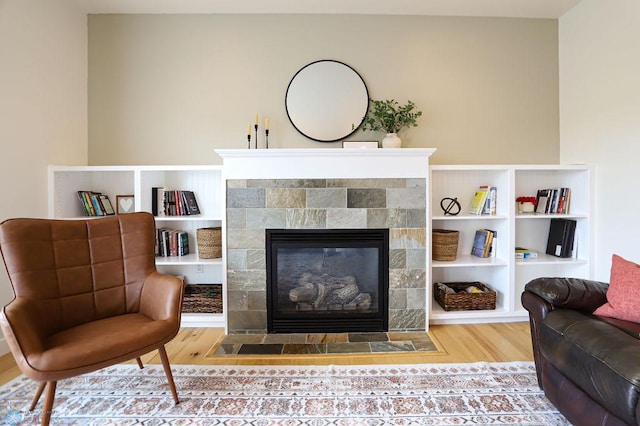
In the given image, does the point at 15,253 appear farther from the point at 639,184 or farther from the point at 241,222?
the point at 639,184

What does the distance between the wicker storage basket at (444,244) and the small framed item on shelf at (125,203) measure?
2765mm

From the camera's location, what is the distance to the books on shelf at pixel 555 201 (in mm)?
2920

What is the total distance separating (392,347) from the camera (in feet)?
7.96

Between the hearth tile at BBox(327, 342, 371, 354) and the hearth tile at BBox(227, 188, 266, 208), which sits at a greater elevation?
the hearth tile at BBox(227, 188, 266, 208)

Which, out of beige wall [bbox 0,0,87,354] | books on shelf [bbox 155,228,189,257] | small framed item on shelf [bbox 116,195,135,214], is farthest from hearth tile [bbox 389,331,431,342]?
beige wall [bbox 0,0,87,354]

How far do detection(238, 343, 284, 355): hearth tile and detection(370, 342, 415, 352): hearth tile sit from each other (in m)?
0.71

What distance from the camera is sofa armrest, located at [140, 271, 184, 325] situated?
5.99 ft

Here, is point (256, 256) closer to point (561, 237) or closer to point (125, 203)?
point (125, 203)

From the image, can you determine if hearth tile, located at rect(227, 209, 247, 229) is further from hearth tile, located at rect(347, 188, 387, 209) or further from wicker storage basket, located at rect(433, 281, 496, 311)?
wicker storage basket, located at rect(433, 281, 496, 311)

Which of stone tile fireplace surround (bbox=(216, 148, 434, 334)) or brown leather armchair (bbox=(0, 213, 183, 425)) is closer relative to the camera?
brown leather armchair (bbox=(0, 213, 183, 425))

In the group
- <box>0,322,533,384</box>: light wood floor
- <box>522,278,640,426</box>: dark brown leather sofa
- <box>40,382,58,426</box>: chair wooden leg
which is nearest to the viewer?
<box>522,278,640,426</box>: dark brown leather sofa

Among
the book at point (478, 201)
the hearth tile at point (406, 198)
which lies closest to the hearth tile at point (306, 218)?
the hearth tile at point (406, 198)

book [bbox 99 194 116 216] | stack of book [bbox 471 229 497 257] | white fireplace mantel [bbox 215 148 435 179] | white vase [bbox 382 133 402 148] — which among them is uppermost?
white vase [bbox 382 133 402 148]

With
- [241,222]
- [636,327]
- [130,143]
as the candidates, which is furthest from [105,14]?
[636,327]
